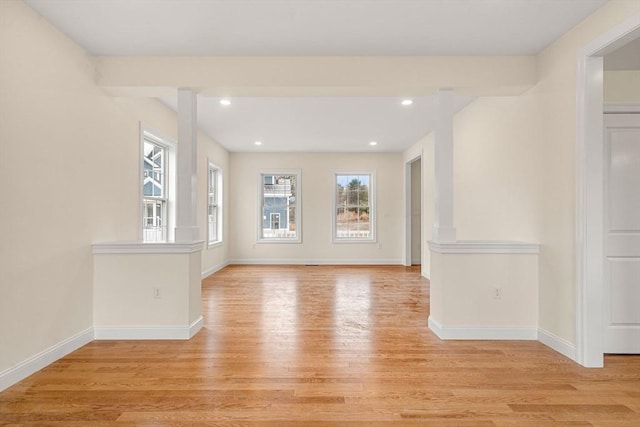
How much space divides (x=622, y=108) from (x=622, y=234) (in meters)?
1.05

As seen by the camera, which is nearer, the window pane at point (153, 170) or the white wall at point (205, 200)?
the window pane at point (153, 170)

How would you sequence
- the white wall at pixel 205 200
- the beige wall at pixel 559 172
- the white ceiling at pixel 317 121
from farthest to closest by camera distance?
1. the white wall at pixel 205 200
2. the white ceiling at pixel 317 121
3. the beige wall at pixel 559 172

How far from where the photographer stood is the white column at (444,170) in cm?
316

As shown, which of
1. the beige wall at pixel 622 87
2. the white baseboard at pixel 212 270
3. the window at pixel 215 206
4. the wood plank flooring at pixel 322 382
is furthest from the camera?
the window at pixel 215 206

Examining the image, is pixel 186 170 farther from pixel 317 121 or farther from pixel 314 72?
pixel 317 121

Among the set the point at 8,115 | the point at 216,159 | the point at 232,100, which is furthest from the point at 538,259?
the point at 216,159

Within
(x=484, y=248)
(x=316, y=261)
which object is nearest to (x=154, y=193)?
(x=316, y=261)

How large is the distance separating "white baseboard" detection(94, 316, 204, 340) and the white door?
12.2 ft

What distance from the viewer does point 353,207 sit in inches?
305

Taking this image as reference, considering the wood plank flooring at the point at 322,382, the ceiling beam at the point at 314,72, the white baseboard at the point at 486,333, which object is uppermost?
the ceiling beam at the point at 314,72

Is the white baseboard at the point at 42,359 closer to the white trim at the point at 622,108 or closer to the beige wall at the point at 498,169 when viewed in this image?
the beige wall at the point at 498,169

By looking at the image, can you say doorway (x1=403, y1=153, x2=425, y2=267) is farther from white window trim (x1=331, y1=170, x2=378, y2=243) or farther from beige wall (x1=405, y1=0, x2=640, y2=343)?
beige wall (x1=405, y1=0, x2=640, y2=343)

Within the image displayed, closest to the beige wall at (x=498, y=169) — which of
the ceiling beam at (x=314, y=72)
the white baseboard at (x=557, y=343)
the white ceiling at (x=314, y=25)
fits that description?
the ceiling beam at (x=314, y=72)

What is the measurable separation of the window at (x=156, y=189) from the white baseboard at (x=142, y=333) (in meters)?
1.45
